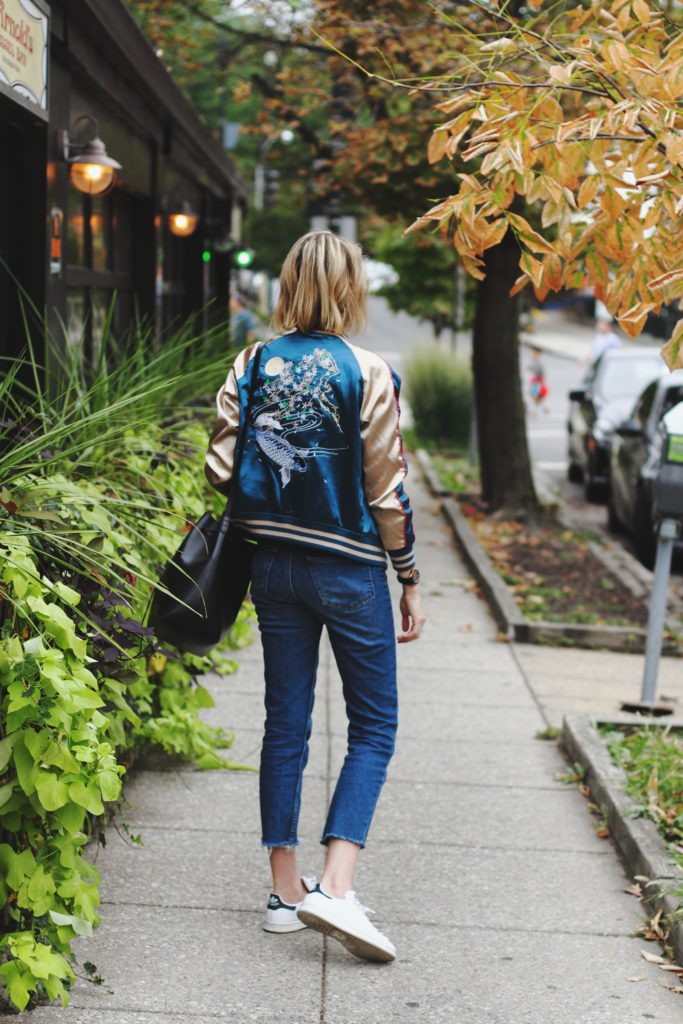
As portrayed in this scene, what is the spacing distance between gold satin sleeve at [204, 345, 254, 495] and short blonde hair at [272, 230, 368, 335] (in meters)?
0.17

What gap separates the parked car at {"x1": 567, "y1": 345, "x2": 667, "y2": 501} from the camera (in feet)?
48.3

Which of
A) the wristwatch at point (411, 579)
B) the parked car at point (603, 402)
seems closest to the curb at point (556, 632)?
the wristwatch at point (411, 579)

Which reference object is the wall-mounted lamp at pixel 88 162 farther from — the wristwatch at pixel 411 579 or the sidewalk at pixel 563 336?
the sidewalk at pixel 563 336

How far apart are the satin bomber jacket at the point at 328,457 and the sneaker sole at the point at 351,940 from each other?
3.23 feet

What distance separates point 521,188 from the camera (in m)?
3.87

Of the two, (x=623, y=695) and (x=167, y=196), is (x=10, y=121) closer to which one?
(x=623, y=695)

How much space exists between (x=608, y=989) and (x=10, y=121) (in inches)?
188

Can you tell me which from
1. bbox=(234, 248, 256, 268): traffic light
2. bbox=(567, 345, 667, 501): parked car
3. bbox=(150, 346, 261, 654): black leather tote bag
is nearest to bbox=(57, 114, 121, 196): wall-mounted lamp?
bbox=(150, 346, 261, 654): black leather tote bag

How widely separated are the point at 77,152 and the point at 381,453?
437 centimetres

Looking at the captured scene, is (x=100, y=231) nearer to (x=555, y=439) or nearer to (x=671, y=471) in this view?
(x=671, y=471)

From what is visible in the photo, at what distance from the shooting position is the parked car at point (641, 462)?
36.8 feet

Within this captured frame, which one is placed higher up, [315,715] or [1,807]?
[1,807]

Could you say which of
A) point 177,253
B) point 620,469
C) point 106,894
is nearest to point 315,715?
point 106,894

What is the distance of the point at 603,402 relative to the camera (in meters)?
15.2
